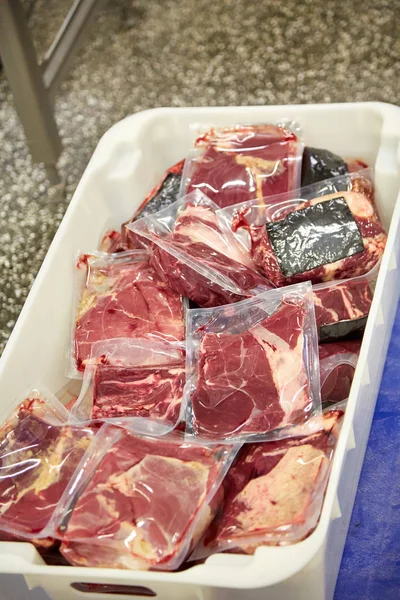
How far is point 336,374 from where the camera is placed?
1.00m

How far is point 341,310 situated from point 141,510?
1.33 feet

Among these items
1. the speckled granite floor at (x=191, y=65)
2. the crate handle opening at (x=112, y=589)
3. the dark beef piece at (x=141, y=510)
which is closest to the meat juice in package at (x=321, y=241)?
the dark beef piece at (x=141, y=510)

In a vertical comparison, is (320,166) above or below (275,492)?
above

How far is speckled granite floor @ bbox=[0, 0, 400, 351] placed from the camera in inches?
73.3

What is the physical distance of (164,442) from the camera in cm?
92

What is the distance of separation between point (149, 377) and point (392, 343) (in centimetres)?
42

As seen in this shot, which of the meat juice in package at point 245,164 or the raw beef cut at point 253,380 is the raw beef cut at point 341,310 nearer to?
the raw beef cut at point 253,380

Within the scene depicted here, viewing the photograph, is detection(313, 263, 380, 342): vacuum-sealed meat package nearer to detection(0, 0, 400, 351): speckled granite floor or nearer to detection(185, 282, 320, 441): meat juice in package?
detection(185, 282, 320, 441): meat juice in package

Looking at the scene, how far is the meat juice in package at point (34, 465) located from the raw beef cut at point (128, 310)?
0.14 meters

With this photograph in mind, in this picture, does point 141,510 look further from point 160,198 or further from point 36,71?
point 36,71

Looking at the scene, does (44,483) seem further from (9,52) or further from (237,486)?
(9,52)

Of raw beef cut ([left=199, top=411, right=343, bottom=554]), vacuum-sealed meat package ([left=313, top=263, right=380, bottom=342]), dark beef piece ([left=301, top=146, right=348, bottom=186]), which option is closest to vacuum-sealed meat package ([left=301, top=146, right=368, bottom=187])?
dark beef piece ([left=301, top=146, right=348, bottom=186])

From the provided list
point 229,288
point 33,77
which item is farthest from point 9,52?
point 229,288

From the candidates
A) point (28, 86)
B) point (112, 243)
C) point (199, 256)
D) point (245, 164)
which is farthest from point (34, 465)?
point (28, 86)
